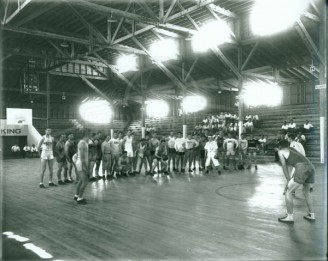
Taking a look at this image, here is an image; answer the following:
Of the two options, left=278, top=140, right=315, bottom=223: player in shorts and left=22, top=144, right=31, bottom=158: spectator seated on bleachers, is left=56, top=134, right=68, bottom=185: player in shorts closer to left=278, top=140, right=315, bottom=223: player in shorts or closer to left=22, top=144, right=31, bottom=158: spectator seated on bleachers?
left=278, top=140, right=315, bottom=223: player in shorts

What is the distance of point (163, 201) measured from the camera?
741 cm

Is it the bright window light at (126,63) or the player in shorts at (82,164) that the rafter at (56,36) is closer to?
the bright window light at (126,63)

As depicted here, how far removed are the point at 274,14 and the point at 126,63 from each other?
14398 millimetres

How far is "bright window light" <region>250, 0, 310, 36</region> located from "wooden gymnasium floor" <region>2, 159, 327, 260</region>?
394 inches

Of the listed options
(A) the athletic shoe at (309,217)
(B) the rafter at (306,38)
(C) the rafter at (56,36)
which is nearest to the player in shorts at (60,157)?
(A) the athletic shoe at (309,217)

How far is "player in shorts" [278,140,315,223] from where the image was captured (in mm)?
5391

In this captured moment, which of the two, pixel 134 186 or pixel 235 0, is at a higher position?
pixel 235 0

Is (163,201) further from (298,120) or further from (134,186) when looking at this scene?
(298,120)

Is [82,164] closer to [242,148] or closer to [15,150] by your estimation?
[242,148]

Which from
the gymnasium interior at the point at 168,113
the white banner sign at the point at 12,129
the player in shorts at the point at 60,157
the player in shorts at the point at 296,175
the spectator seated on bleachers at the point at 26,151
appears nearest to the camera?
the gymnasium interior at the point at 168,113

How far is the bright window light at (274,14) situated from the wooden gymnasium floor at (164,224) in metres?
10.0

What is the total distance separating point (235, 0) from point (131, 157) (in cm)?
1129

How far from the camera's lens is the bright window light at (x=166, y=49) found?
23.2 metres

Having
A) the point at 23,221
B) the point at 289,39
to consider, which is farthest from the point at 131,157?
the point at 289,39
